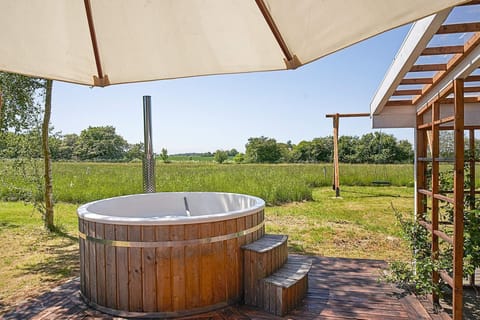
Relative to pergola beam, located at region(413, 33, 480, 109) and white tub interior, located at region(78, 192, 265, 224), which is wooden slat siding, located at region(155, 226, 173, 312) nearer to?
white tub interior, located at region(78, 192, 265, 224)

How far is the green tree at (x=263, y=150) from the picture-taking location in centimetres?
3872

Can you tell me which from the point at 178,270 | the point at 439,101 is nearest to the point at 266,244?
the point at 178,270

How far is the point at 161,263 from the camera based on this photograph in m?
2.75

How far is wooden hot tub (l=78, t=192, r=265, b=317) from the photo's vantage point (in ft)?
9.03

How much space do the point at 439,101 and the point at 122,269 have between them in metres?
2.98

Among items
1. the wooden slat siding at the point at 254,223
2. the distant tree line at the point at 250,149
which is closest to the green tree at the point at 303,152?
the distant tree line at the point at 250,149

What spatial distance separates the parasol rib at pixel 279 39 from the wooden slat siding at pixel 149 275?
5.69ft

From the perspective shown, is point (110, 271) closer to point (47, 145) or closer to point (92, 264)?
point (92, 264)

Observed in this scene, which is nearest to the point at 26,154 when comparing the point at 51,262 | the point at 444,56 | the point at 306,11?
the point at 51,262

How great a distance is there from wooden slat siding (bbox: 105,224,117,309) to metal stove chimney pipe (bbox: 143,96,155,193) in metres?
2.02

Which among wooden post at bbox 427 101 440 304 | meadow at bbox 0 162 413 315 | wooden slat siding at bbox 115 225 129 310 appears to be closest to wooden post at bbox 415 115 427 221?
wooden post at bbox 427 101 440 304

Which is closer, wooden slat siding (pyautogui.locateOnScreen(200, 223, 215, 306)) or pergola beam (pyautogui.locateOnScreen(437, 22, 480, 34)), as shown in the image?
pergola beam (pyautogui.locateOnScreen(437, 22, 480, 34))

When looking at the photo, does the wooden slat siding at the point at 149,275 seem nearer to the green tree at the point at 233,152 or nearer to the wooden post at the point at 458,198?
the wooden post at the point at 458,198

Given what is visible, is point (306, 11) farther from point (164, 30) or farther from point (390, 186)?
point (390, 186)
